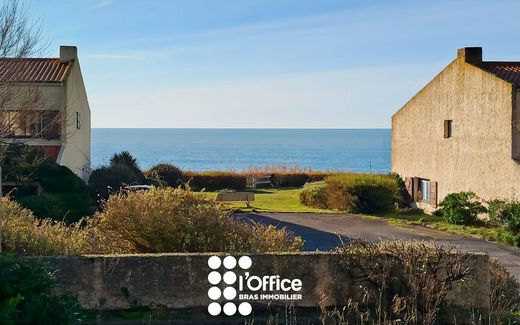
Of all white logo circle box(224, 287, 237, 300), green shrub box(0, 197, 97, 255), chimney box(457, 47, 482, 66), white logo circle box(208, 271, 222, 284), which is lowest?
white logo circle box(224, 287, 237, 300)

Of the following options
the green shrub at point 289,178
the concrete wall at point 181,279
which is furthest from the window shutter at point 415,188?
the concrete wall at point 181,279

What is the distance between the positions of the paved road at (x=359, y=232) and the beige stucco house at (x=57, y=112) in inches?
330

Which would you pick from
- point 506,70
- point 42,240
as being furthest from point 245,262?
point 506,70

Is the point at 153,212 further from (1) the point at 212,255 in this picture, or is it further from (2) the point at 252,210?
(2) the point at 252,210

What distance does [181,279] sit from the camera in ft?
26.7

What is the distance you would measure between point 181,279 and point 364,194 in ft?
65.7

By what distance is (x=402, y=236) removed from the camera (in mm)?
20422

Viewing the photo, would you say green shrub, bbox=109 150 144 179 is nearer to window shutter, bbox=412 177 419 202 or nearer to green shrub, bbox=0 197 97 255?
window shutter, bbox=412 177 419 202

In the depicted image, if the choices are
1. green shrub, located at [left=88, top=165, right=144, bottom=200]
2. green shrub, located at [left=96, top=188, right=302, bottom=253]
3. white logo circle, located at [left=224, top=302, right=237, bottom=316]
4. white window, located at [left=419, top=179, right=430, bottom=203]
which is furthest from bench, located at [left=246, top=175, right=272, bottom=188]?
white logo circle, located at [left=224, top=302, right=237, bottom=316]

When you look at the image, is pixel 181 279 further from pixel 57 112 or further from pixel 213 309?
pixel 57 112

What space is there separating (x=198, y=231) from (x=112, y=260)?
204 cm

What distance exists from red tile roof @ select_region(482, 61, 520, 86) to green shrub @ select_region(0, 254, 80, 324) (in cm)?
2193

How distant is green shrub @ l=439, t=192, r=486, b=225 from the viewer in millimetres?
23625

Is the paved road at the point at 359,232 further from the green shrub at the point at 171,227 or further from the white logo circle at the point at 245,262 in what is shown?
the white logo circle at the point at 245,262
